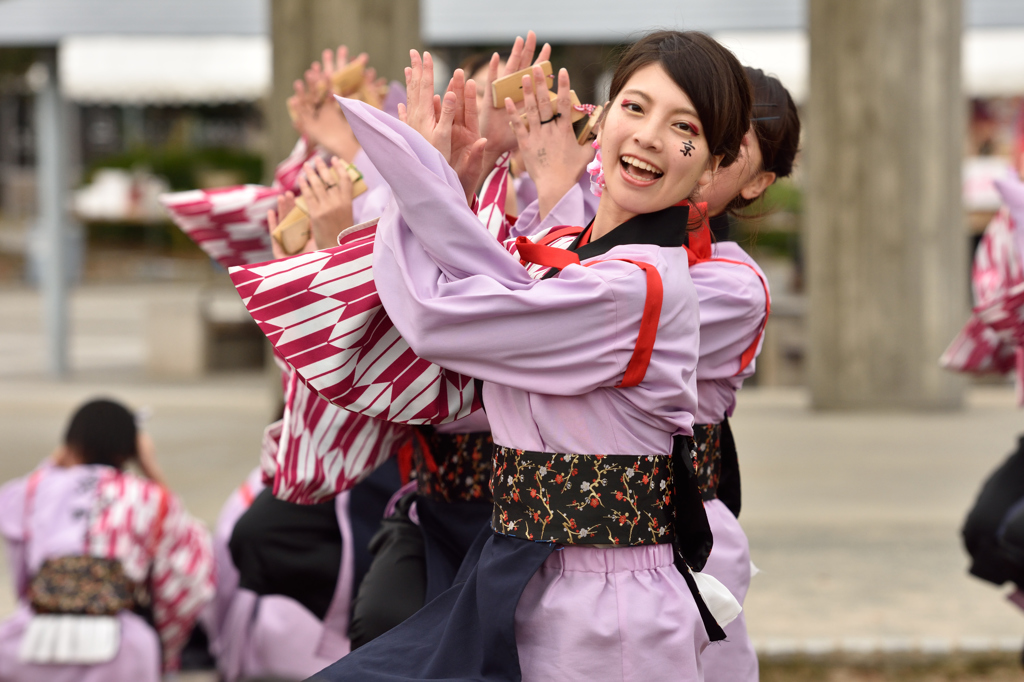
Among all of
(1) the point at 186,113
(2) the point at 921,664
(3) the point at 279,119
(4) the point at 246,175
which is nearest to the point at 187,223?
(2) the point at 921,664

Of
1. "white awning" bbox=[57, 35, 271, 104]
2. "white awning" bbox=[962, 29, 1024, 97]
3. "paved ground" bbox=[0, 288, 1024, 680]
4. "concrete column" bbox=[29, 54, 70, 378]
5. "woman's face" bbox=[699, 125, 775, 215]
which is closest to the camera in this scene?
"woman's face" bbox=[699, 125, 775, 215]

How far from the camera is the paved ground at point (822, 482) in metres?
4.77

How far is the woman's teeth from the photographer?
1.99 metres

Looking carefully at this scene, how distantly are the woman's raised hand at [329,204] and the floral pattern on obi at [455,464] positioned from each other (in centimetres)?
44

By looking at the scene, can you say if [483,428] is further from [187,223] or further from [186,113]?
[186,113]

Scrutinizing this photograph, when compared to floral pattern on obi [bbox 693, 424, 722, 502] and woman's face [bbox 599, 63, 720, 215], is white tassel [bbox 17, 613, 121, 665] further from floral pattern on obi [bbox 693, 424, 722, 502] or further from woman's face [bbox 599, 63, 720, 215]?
woman's face [bbox 599, 63, 720, 215]

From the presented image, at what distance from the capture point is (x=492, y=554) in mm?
2004

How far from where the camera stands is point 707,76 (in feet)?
6.50

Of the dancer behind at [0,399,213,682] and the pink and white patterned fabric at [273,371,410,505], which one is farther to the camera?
the dancer behind at [0,399,213,682]

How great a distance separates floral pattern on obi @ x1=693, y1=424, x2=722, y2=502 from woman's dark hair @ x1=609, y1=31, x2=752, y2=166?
591 millimetres

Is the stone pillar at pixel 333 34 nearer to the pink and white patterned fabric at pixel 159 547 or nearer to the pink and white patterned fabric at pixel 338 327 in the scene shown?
the pink and white patterned fabric at pixel 159 547

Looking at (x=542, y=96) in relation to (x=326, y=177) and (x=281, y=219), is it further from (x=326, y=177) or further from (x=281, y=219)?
(x=281, y=219)

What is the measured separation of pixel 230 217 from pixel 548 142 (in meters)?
1.06

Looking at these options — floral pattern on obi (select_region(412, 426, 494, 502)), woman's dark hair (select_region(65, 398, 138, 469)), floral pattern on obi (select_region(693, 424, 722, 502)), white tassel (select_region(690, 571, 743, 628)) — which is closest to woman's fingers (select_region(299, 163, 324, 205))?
floral pattern on obi (select_region(412, 426, 494, 502))
